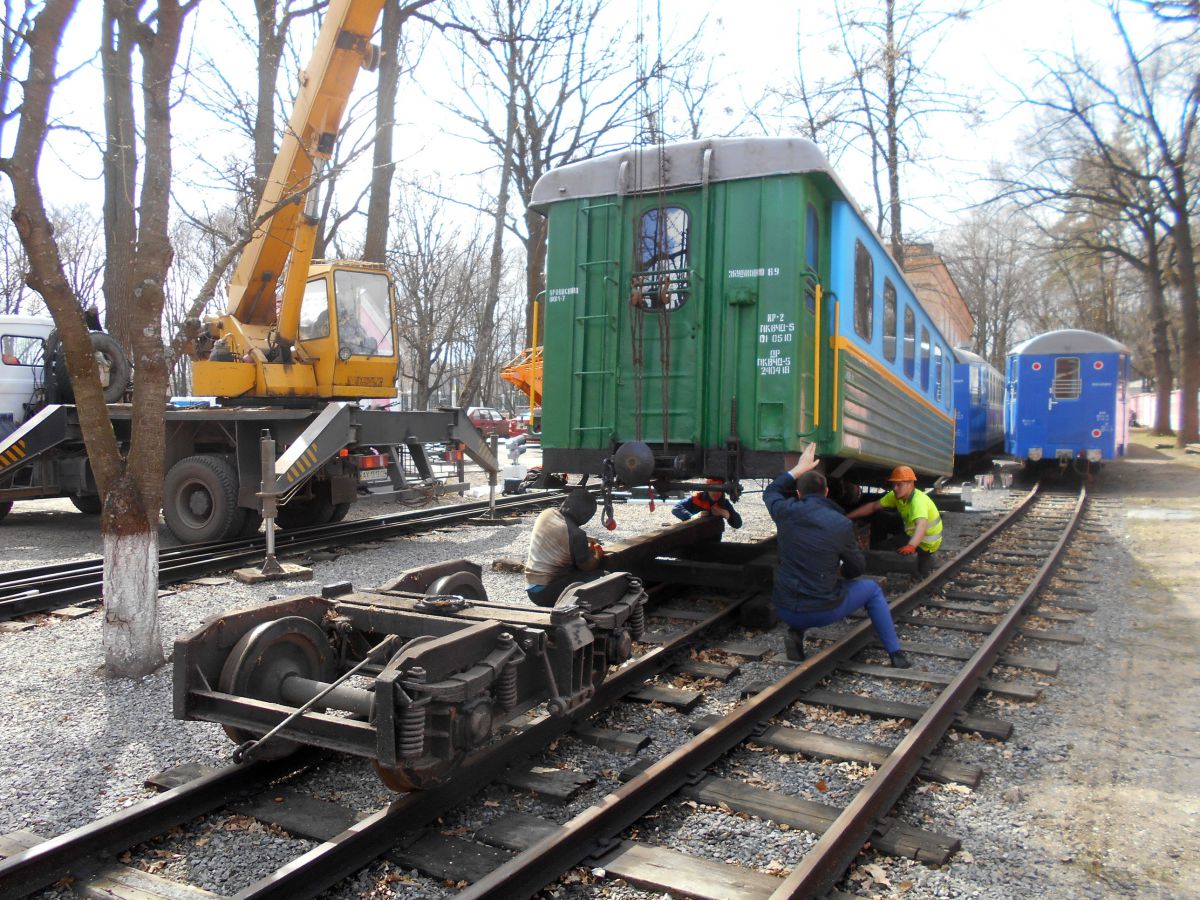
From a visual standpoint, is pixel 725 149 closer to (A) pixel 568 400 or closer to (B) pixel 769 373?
(B) pixel 769 373

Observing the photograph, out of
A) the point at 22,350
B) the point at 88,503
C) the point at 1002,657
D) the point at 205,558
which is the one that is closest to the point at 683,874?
the point at 1002,657

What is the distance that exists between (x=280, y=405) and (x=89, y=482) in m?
2.66

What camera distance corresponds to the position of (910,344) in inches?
407

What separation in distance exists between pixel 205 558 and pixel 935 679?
7245mm

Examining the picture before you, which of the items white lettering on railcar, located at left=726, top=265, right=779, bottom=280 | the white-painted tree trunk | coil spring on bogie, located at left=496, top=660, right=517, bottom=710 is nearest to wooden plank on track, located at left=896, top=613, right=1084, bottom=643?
white lettering on railcar, located at left=726, top=265, right=779, bottom=280

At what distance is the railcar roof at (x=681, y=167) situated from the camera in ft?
21.0

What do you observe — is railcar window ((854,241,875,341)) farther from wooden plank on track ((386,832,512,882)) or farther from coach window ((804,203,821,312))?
wooden plank on track ((386,832,512,882))

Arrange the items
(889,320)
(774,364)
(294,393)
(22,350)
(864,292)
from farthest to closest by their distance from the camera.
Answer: (22,350) < (294,393) < (889,320) < (864,292) < (774,364)

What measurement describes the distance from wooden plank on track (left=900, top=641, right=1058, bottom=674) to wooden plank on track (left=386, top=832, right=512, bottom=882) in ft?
12.7

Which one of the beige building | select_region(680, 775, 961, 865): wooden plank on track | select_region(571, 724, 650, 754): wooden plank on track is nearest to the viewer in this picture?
select_region(680, 775, 961, 865): wooden plank on track

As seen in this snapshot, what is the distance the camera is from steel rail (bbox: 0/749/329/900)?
2.96 m

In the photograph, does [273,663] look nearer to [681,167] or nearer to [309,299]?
[681,167]

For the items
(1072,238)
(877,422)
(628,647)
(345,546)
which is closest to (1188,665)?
(877,422)

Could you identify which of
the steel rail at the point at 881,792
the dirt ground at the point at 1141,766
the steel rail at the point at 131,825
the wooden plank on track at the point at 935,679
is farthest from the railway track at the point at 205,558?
the dirt ground at the point at 1141,766
